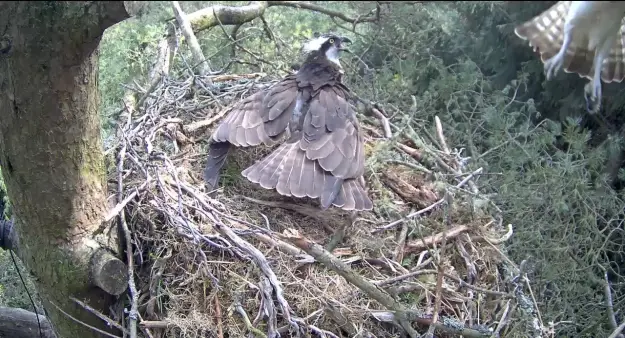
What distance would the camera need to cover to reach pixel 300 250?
3816mm

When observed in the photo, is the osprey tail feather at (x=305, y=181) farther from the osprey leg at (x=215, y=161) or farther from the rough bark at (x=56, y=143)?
the rough bark at (x=56, y=143)

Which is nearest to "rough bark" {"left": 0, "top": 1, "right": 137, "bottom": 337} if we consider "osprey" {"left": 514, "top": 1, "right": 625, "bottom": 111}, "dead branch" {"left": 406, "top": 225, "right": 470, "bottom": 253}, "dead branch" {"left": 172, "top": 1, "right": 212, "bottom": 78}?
"osprey" {"left": 514, "top": 1, "right": 625, "bottom": 111}

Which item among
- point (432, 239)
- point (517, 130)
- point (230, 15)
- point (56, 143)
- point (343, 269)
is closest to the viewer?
point (56, 143)

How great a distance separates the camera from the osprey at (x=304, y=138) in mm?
4184

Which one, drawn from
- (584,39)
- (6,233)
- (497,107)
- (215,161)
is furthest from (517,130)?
(6,233)

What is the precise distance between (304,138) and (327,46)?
3.89 feet

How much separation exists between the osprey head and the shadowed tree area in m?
0.37

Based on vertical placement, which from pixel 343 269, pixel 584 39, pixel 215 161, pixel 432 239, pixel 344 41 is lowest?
pixel 432 239

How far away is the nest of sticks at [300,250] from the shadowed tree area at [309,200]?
0.04ft

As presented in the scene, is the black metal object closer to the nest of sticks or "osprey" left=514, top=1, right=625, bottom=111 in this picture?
the nest of sticks

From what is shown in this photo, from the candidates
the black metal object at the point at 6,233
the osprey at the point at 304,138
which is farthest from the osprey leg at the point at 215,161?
the black metal object at the point at 6,233

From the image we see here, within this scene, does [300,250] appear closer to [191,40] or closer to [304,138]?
[304,138]

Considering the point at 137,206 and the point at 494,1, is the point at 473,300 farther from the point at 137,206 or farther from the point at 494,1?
the point at 494,1

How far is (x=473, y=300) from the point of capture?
3885 mm
